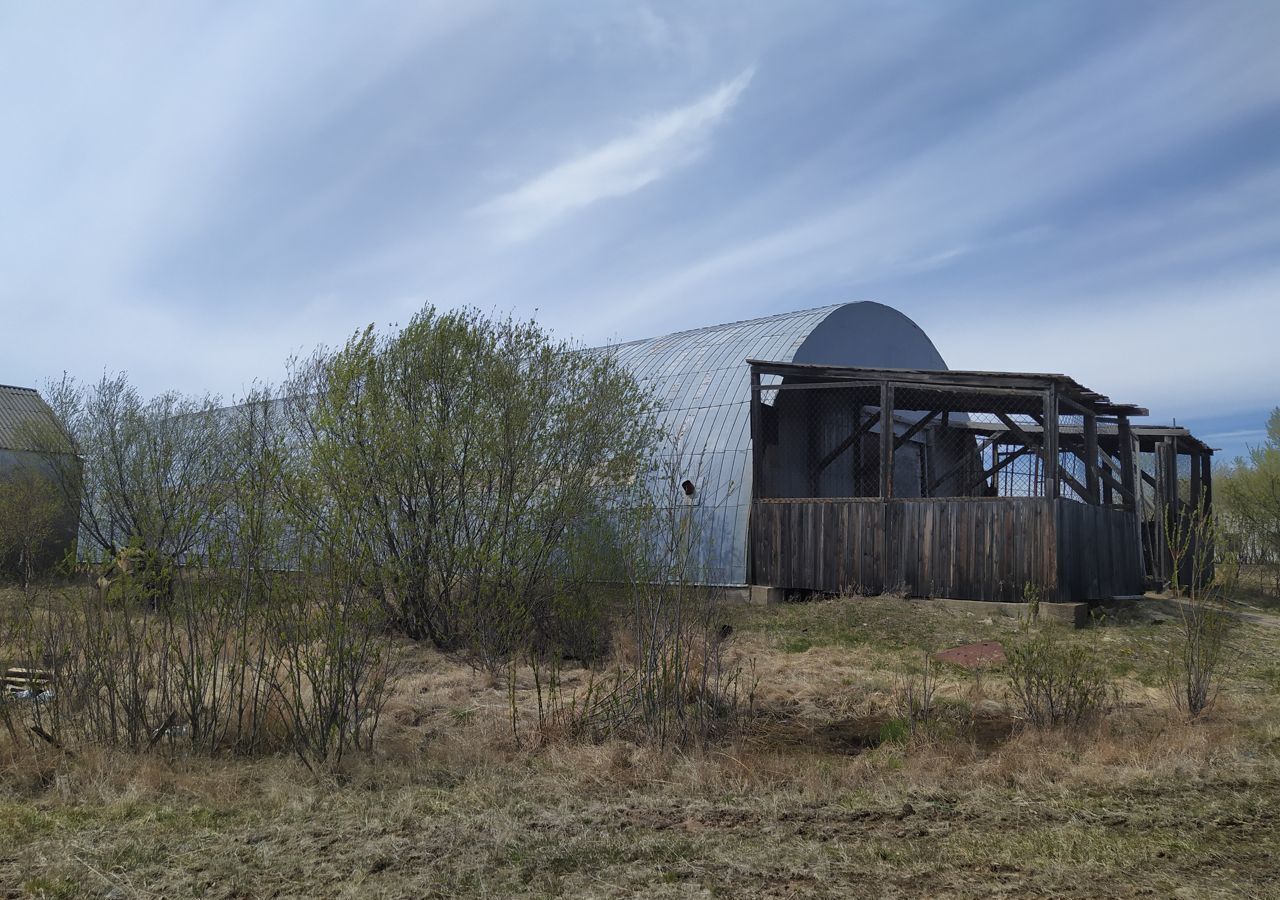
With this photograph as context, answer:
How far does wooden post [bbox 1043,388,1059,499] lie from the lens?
44.9ft

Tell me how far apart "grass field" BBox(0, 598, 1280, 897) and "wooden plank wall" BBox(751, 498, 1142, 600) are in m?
5.49

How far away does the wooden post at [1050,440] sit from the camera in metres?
13.7

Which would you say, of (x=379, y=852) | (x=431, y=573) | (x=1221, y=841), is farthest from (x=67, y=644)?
(x=1221, y=841)

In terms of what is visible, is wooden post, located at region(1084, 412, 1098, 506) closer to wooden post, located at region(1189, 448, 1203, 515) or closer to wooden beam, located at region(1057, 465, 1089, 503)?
wooden beam, located at region(1057, 465, 1089, 503)

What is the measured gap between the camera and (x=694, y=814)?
18.0ft

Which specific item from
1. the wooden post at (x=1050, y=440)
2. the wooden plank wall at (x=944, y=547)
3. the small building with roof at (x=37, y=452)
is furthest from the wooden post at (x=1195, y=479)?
the small building with roof at (x=37, y=452)

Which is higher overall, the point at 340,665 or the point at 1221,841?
the point at 340,665

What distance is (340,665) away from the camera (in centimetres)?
659

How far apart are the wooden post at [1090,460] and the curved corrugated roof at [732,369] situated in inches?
173

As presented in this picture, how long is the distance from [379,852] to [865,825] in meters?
2.51

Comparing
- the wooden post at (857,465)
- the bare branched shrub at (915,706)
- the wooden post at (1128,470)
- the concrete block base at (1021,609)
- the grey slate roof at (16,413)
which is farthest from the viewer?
the grey slate roof at (16,413)

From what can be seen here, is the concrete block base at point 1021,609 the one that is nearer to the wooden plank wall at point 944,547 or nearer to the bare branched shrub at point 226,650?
the wooden plank wall at point 944,547

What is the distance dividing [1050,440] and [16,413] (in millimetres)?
32594

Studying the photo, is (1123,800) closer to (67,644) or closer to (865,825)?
(865,825)
